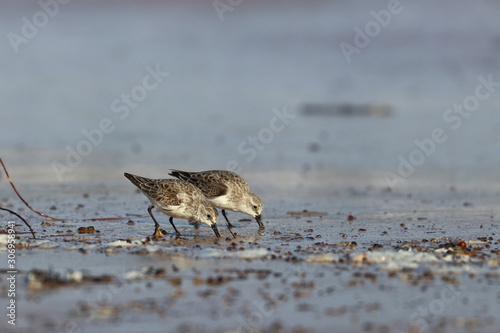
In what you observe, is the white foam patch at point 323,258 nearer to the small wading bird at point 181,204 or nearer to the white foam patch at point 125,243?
the white foam patch at point 125,243

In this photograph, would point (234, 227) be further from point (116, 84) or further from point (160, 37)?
point (160, 37)

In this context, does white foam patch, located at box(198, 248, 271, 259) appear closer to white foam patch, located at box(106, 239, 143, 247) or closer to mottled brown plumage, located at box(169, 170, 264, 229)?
white foam patch, located at box(106, 239, 143, 247)

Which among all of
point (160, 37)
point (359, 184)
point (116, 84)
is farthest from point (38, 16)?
point (359, 184)

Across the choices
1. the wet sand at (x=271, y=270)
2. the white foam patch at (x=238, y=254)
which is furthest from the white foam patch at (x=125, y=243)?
the white foam patch at (x=238, y=254)

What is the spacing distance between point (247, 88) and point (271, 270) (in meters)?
13.2

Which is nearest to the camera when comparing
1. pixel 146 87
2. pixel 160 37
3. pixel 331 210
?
pixel 331 210

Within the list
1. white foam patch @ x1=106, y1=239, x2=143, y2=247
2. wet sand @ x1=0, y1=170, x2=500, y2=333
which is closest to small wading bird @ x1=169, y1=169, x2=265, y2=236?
wet sand @ x1=0, y1=170, x2=500, y2=333

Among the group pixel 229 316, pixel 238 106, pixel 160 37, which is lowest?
pixel 229 316

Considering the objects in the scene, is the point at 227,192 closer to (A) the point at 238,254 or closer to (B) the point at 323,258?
(A) the point at 238,254

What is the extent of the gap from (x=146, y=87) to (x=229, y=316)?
46.0ft

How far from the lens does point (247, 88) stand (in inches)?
750

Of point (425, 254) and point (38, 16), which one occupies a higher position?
point (38, 16)

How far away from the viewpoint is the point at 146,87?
18484 millimetres

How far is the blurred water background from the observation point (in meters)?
13.5
